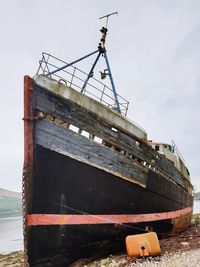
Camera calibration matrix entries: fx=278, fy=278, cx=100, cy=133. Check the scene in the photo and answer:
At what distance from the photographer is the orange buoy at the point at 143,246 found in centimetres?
646

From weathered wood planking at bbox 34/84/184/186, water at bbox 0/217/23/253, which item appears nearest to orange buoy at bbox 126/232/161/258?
weathered wood planking at bbox 34/84/184/186

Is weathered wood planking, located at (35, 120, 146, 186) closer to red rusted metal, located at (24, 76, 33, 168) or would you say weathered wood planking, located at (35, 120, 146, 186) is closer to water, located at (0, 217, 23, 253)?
red rusted metal, located at (24, 76, 33, 168)

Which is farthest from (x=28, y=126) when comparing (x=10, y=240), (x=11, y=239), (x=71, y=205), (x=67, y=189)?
(x=11, y=239)

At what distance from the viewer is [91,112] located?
7.30 meters

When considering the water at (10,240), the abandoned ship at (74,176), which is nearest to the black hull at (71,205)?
the abandoned ship at (74,176)

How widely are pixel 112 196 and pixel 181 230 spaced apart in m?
6.29

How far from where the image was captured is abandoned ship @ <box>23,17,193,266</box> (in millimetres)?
6598

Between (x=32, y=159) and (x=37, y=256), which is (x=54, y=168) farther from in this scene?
(x=37, y=256)

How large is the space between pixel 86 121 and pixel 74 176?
1.43 meters

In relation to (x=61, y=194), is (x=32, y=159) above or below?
above

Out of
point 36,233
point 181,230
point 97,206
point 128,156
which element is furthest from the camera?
point 181,230

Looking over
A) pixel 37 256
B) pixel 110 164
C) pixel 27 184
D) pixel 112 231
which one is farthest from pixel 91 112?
pixel 37 256

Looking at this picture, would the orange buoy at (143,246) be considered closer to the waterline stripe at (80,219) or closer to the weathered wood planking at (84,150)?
the waterline stripe at (80,219)

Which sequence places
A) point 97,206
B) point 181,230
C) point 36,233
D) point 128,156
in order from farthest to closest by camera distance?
point 181,230 → point 128,156 → point 97,206 → point 36,233
